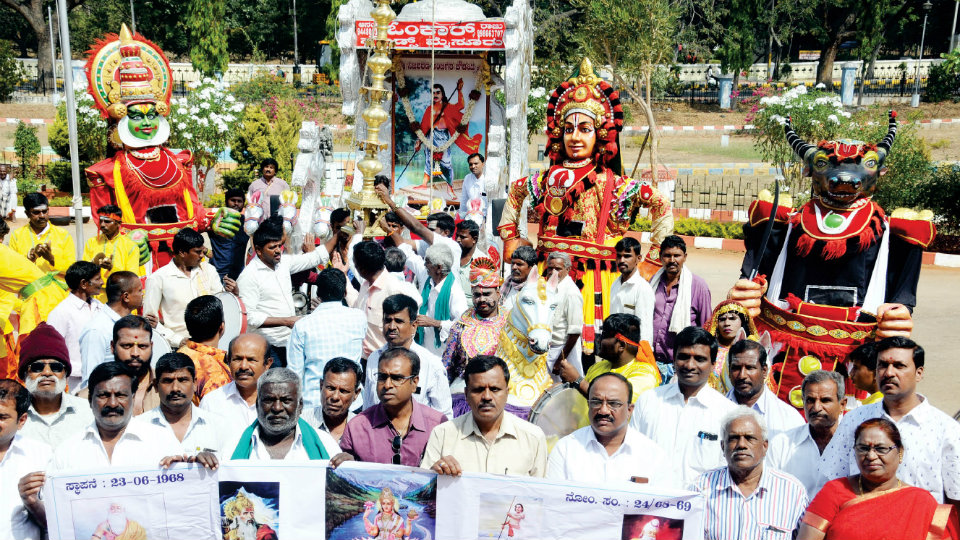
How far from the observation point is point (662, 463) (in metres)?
4.28

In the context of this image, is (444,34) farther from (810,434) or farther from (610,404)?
(610,404)

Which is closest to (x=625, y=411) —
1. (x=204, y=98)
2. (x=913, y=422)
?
(x=913, y=422)

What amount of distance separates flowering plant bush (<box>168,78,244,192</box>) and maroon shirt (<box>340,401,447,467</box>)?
1451cm

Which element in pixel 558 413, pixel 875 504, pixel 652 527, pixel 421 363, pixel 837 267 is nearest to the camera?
pixel 875 504

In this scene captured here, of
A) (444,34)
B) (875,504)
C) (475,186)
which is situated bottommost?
(875,504)

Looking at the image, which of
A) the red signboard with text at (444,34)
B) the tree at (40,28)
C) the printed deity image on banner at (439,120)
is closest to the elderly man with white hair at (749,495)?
the red signboard with text at (444,34)

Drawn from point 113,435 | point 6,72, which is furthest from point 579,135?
point 6,72

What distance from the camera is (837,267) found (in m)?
6.38

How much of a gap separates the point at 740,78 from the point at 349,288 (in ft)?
137

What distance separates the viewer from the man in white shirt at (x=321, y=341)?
5.67 m

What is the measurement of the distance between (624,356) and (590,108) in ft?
11.4

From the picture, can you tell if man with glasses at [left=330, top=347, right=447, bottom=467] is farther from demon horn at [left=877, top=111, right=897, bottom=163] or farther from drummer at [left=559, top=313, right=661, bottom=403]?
demon horn at [left=877, top=111, right=897, bottom=163]

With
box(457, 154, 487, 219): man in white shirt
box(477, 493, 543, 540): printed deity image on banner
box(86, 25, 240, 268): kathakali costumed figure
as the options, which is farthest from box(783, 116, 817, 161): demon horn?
box(457, 154, 487, 219): man in white shirt

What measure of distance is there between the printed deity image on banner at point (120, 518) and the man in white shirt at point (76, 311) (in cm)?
235
